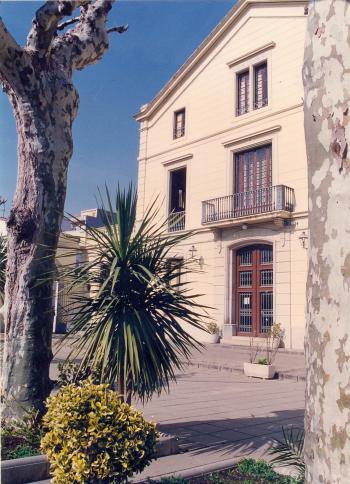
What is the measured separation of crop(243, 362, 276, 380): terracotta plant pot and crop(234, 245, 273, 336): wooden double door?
274 inches

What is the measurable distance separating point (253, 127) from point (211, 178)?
3031mm

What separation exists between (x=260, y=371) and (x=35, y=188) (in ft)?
25.9

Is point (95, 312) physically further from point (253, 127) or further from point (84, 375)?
point (253, 127)

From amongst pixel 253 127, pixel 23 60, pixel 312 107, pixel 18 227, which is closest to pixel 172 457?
pixel 18 227

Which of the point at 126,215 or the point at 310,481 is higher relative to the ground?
the point at 126,215

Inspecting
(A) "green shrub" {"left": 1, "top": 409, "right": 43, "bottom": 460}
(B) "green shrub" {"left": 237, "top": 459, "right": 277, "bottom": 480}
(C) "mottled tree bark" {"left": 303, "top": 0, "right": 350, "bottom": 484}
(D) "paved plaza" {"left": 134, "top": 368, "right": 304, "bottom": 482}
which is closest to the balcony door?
(D) "paved plaza" {"left": 134, "top": 368, "right": 304, "bottom": 482}

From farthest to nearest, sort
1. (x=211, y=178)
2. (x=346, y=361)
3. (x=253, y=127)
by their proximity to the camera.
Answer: (x=211, y=178) → (x=253, y=127) → (x=346, y=361)

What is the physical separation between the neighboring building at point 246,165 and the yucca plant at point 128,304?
12.8 metres

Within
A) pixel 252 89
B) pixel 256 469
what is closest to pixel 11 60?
pixel 256 469

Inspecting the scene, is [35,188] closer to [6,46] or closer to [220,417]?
[6,46]

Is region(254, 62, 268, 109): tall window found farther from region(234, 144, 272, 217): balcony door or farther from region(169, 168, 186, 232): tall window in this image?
region(169, 168, 186, 232): tall window

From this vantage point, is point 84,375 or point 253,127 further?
point 253,127

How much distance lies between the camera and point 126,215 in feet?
15.6

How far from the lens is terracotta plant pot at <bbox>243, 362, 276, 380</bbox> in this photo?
438 inches
